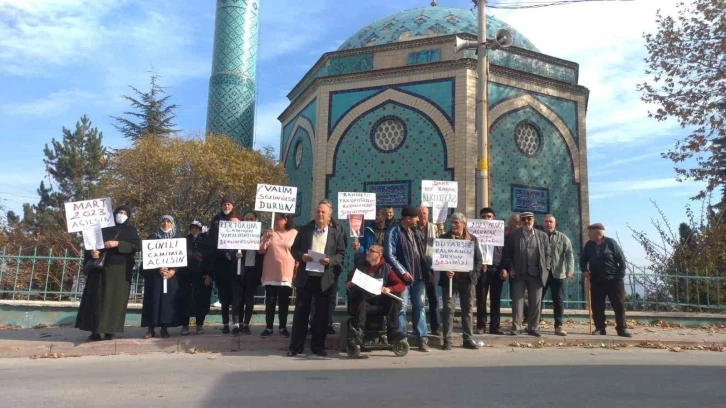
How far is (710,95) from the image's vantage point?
13531mm

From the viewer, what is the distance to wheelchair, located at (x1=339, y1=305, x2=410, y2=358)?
19.9ft

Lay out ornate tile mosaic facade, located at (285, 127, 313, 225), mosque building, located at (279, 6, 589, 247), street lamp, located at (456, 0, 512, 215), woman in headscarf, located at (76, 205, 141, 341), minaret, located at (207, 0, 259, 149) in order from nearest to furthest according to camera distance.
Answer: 1. woman in headscarf, located at (76, 205, 141, 341)
2. street lamp, located at (456, 0, 512, 215)
3. mosque building, located at (279, 6, 589, 247)
4. ornate tile mosaic facade, located at (285, 127, 313, 225)
5. minaret, located at (207, 0, 259, 149)

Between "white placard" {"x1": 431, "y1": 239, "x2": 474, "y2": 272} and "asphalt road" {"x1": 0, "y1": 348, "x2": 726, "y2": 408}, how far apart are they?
3.41 feet

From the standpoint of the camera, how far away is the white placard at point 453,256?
21.7ft

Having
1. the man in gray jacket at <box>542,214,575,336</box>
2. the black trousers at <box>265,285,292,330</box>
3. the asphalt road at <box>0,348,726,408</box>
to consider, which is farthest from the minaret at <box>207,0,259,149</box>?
the asphalt road at <box>0,348,726,408</box>

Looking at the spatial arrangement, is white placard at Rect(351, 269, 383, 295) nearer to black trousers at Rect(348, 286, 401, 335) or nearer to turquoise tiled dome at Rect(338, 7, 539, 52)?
black trousers at Rect(348, 286, 401, 335)

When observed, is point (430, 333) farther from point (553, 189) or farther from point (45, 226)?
point (45, 226)

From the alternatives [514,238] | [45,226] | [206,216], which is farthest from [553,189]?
[45,226]

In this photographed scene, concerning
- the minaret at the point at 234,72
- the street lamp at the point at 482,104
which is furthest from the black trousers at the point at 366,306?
the minaret at the point at 234,72

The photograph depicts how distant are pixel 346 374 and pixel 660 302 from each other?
28.7 ft

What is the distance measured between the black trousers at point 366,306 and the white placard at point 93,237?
122 inches

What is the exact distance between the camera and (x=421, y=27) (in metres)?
16.9

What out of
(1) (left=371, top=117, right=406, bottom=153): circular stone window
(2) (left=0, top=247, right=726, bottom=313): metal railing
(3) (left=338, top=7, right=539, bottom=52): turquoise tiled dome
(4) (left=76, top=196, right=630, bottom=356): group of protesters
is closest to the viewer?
(4) (left=76, top=196, right=630, bottom=356): group of protesters

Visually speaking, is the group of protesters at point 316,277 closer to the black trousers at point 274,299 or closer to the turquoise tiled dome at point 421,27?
the black trousers at point 274,299
